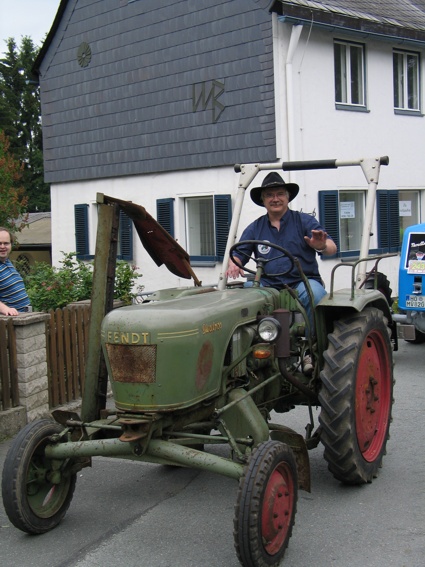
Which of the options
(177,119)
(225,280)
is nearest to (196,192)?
(177,119)

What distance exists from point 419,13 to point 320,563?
15733 mm

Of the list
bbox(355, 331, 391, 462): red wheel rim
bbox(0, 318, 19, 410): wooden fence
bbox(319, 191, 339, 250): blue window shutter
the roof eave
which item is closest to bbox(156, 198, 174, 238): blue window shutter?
bbox(319, 191, 339, 250): blue window shutter

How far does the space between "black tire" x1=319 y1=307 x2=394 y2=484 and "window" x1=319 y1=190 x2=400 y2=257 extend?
9446 millimetres

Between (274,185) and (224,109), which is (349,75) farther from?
(274,185)

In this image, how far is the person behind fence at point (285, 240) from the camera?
5.42m

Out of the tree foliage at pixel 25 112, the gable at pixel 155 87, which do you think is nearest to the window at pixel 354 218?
A: the gable at pixel 155 87

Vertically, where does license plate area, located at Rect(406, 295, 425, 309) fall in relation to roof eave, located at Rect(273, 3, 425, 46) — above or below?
below

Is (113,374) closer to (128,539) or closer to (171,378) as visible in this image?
(171,378)

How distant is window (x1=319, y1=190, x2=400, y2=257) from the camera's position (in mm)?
14922

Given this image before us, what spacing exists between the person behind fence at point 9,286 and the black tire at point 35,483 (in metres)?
2.47

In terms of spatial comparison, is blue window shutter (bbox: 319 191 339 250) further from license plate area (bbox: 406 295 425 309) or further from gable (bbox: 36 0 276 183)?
license plate area (bbox: 406 295 425 309)

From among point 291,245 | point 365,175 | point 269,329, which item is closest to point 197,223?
point 365,175

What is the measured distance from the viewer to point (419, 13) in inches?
684

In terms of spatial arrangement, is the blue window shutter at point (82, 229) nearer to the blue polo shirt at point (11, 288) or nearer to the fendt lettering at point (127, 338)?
the blue polo shirt at point (11, 288)
